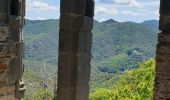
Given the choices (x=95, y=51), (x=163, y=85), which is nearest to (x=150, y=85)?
(x=163, y=85)

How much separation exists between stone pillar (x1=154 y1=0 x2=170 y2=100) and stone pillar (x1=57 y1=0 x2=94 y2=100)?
1.68 metres

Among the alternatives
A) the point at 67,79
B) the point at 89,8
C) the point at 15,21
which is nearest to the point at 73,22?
the point at 89,8

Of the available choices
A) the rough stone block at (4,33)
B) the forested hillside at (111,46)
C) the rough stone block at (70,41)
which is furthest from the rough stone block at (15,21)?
the forested hillside at (111,46)

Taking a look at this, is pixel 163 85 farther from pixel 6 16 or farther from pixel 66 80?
pixel 6 16

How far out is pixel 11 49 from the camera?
29.6ft

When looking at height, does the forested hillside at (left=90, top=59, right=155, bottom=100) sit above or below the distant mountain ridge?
above

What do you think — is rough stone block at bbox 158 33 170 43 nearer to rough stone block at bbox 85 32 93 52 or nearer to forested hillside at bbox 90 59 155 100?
rough stone block at bbox 85 32 93 52

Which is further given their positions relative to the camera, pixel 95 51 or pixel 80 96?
pixel 95 51

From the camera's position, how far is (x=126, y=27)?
139m

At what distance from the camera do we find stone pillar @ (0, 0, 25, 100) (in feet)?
28.7

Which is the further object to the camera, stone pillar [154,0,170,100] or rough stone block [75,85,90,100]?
rough stone block [75,85,90,100]

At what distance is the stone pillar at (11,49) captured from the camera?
8.76 m

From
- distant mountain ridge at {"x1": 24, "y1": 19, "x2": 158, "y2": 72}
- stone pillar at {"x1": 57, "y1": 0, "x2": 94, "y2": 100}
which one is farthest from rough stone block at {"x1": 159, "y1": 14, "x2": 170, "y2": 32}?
distant mountain ridge at {"x1": 24, "y1": 19, "x2": 158, "y2": 72}

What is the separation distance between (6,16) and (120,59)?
118216mm
